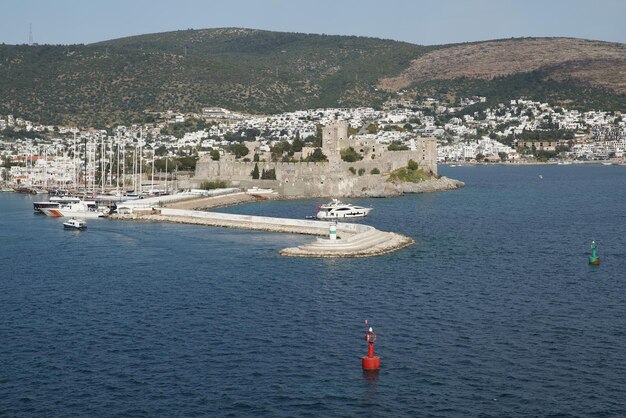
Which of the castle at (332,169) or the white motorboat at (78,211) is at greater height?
the castle at (332,169)

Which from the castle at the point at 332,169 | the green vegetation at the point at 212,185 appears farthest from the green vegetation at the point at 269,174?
the green vegetation at the point at 212,185

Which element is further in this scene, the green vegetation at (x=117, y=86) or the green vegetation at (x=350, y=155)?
the green vegetation at (x=117, y=86)

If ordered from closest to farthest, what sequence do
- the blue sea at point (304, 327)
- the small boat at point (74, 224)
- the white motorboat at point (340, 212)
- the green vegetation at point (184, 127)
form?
the blue sea at point (304, 327)
the small boat at point (74, 224)
the white motorboat at point (340, 212)
the green vegetation at point (184, 127)

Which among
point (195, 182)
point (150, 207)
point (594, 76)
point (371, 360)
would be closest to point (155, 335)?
point (371, 360)

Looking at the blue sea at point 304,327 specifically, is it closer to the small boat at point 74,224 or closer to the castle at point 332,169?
the small boat at point 74,224

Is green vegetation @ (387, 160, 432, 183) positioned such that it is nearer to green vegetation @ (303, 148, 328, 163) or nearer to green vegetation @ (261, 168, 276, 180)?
green vegetation @ (303, 148, 328, 163)
